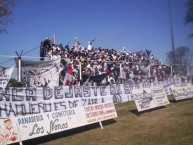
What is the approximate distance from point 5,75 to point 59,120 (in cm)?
388

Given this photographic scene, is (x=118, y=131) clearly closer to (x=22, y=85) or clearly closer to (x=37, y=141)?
(x=37, y=141)

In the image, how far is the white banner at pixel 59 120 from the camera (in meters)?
11.2

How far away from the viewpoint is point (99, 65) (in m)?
21.1

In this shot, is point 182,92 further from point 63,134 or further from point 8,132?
point 8,132

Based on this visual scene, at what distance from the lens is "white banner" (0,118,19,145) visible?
1040 centimetres

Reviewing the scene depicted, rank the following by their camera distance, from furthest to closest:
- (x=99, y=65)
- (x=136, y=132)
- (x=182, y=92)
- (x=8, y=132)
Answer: (x=182, y=92) < (x=99, y=65) < (x=136, y=132) < (x=8, y=132)

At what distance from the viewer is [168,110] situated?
17969 mm

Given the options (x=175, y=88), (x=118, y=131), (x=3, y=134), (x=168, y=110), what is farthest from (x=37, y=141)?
(x=175, y=88)

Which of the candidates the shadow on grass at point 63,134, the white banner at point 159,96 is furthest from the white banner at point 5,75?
the white banner at point 159,96

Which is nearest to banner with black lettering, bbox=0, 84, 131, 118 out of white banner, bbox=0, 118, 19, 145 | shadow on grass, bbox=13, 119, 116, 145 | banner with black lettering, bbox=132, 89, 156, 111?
shadow on grass, bbox=13, 119, 116, 145

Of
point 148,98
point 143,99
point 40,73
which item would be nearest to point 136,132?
point 143,99

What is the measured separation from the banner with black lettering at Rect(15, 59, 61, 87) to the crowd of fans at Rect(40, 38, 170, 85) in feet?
1.64

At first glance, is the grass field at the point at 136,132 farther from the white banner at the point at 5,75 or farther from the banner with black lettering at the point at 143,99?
the white banner at the point at 5,75

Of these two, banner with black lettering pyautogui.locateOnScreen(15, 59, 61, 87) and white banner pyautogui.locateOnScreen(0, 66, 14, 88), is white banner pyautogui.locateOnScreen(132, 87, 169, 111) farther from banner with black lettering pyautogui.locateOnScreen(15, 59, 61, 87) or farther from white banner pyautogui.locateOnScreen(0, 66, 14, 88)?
white banner pyautogui.locateOnScreen(0, 66, 14, 88)
